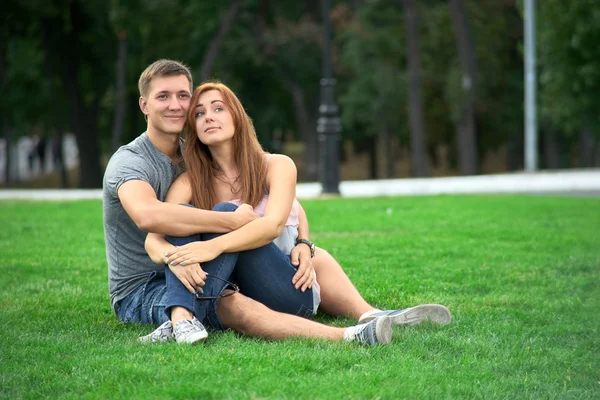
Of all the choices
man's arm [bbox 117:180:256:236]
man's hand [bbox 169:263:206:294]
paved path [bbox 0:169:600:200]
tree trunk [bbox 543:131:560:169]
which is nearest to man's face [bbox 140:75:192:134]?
man's arm [bbox 117:180:256:236]

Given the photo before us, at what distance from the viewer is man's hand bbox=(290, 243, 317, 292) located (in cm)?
576

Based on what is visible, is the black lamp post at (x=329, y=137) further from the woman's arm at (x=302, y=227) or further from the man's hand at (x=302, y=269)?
the man's hand at (x=302, y=269)

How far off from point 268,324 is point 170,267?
637mm

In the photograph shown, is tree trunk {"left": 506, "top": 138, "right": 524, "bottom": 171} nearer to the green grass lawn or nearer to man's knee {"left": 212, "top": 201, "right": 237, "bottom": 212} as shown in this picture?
the green grass lawn

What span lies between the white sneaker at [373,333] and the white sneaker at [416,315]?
175 mm

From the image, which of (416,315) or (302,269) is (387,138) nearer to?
(416,315)

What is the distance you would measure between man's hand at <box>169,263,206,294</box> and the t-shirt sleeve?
670 mm

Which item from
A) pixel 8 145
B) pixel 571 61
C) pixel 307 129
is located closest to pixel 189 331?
pixel 571 61

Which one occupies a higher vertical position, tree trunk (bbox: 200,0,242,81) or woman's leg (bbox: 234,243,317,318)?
tree trunk (bbox: 200,0,242,81)

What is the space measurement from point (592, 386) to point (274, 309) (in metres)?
1.90

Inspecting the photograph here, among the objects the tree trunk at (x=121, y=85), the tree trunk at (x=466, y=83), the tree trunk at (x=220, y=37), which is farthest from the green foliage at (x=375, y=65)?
A: the tree trunk at (x=121, y=85)

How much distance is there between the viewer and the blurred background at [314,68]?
33.2 metres

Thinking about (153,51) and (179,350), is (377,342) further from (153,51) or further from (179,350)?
(153,51)

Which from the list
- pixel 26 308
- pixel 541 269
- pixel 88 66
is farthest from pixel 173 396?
pixel 88 66
